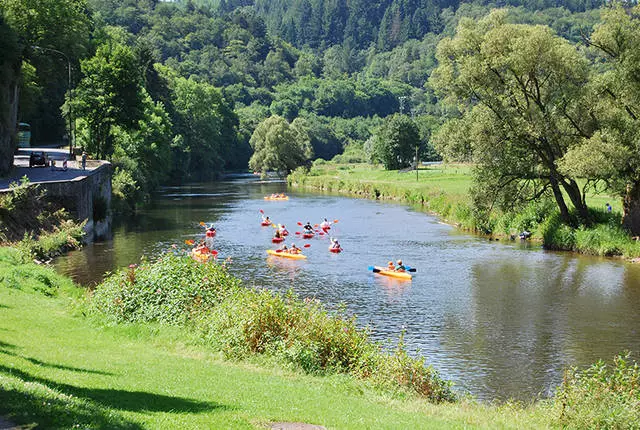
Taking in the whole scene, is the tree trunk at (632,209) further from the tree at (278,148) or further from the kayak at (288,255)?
the tree at (278,148)

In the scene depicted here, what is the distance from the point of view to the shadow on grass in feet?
30.5

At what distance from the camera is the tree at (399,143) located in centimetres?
11194

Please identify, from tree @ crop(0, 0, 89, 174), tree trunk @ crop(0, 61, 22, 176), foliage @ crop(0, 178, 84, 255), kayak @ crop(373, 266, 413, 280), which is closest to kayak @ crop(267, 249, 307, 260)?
kayak @ crop(373, 266, 413, 280)

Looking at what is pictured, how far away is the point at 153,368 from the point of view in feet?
49.3

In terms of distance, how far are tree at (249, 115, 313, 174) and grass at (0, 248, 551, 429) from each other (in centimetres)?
9290

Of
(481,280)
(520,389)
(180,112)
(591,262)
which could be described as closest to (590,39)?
(591,262)

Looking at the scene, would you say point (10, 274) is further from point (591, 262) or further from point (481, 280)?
point (591, 262)

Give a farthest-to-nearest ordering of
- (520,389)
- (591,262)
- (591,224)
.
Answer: (591,224) → (591,262) → (520,389)

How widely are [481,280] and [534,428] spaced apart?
21.1m

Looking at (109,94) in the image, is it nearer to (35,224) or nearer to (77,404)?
(35,224)

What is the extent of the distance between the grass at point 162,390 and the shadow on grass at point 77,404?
16 millimetres

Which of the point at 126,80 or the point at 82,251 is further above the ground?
the point at 126,80

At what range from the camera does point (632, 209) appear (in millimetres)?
41000

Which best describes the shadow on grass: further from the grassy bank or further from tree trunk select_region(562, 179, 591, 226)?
tree trunk select_region(562, 179, 591, 226)
